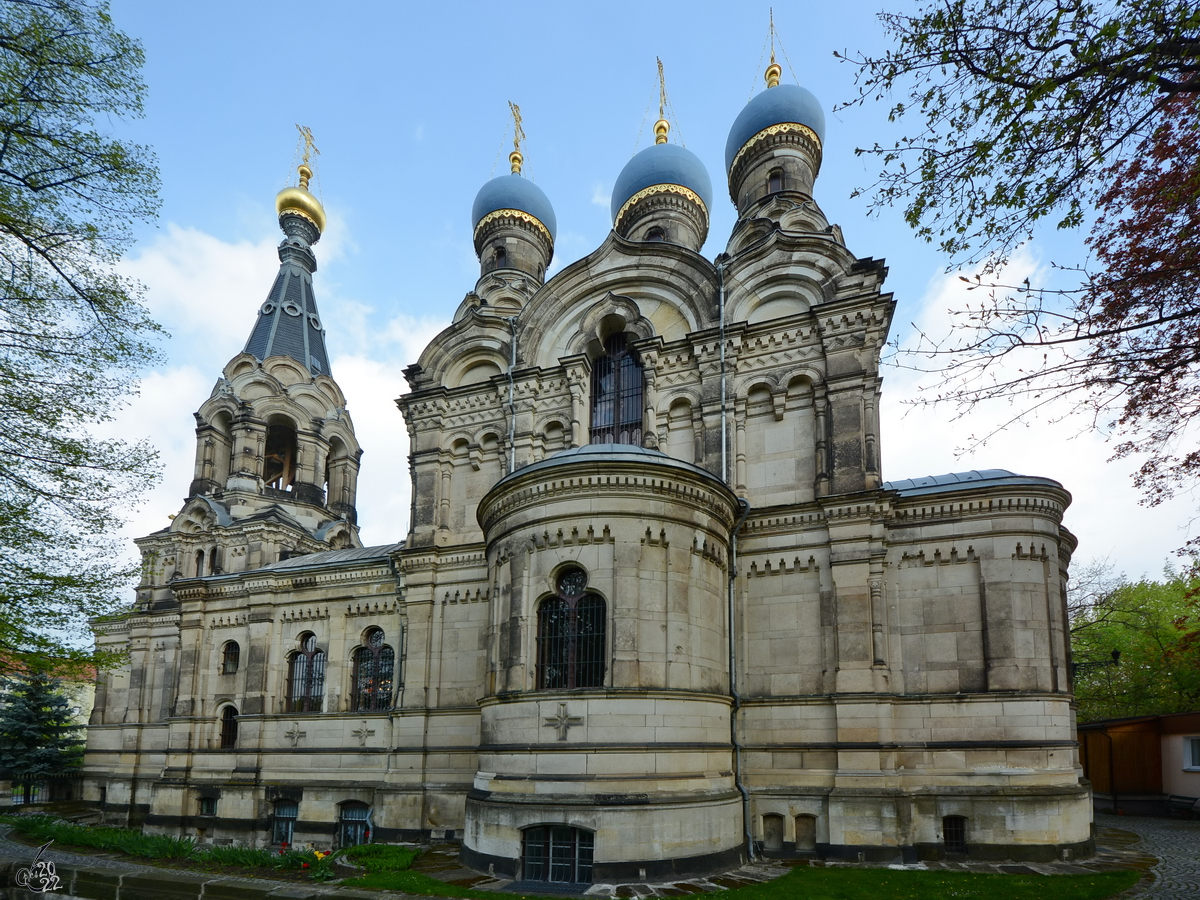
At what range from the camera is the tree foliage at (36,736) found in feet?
100

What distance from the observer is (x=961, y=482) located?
16.8m

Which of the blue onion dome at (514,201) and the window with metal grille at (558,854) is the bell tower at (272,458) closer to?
the blue onion dome at (514,201)

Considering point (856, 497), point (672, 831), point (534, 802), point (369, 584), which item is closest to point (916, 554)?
point (856, 497)

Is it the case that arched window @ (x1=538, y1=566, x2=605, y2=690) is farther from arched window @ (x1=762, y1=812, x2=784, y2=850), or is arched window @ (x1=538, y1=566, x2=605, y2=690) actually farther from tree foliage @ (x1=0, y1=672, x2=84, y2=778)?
tree foliage @ (x1=0, y1=672, x2=84, y2=778)

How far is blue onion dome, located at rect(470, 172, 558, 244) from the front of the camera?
32.7 meters

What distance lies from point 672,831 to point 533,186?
27.2 meters

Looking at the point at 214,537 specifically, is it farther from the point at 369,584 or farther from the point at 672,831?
the point at 672,831

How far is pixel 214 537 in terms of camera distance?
28766 millimetres

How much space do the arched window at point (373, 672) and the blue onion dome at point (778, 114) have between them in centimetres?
2018

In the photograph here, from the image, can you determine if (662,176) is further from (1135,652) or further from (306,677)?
(1135,652)

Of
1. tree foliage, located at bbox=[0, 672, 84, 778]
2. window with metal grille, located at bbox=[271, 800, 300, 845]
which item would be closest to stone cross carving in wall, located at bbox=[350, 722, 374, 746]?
window with metal grille, located at bbox=[271, 800, 300, 845]

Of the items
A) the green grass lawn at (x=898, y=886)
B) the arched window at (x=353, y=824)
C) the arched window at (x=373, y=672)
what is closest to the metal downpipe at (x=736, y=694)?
the green grass lawn at (x=898, y=886)

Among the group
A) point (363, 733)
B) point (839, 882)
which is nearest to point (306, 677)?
point (363, 733)

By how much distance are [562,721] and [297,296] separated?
27.2 metres
